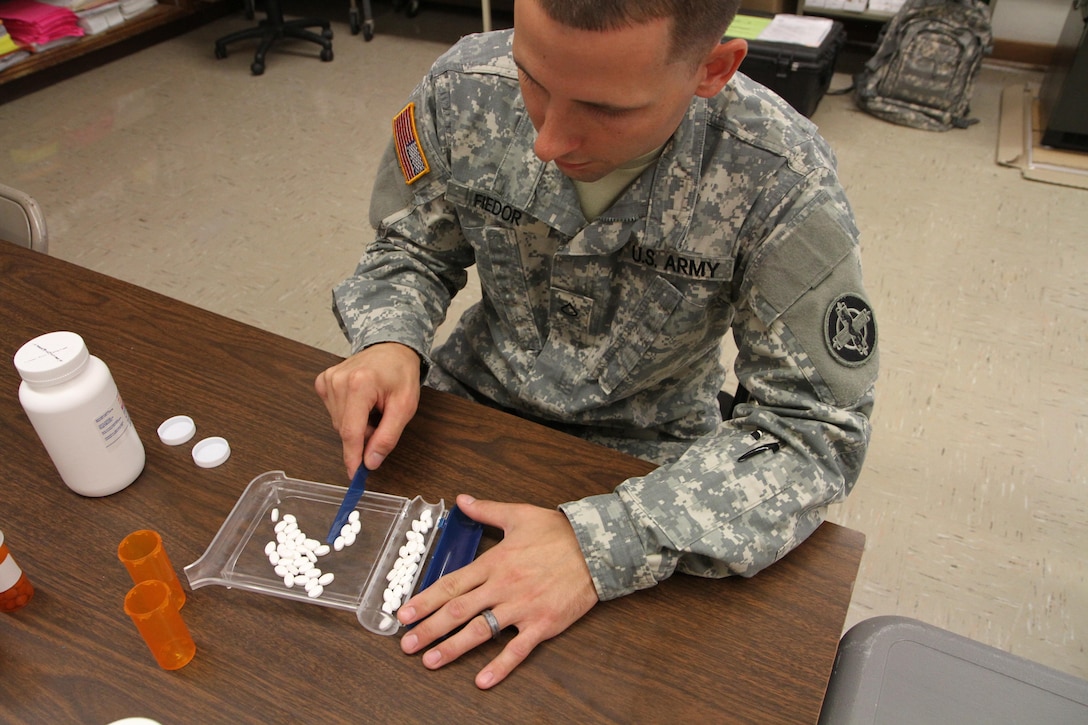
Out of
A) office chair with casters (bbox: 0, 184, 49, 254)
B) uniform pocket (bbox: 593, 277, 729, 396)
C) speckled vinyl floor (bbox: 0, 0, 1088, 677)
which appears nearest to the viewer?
uniform pocket (bbox: 593, 277, 729, 396)

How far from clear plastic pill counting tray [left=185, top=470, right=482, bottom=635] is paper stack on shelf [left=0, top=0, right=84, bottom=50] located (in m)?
3.51

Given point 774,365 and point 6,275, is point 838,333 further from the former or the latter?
point 6,275

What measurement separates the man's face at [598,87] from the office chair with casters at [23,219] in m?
0.88

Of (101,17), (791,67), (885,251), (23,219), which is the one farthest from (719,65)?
(101,17)

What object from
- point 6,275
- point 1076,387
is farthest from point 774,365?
point 1076,387

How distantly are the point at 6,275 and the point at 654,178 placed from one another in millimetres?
907

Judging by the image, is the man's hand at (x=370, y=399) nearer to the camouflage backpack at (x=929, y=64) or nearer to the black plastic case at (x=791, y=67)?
the black plastic case at (x=791, y=67)

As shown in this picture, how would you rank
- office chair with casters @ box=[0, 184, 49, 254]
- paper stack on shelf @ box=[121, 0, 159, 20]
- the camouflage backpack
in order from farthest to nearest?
paper stack on shelf @ box=[121, 0, 159, 20] → the camouflage backpack → office chair with casters @ box=[0, 184, 49, 254]

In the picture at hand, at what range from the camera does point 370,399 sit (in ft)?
2.85

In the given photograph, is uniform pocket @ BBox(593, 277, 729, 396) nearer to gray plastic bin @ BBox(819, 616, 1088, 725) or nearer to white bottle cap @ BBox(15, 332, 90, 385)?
gray plastic bin @ BBox(819, 616, 1088, 725)

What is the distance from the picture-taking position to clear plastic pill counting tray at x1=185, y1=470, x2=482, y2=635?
733 millimetres

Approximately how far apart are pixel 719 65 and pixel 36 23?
3.63 metres

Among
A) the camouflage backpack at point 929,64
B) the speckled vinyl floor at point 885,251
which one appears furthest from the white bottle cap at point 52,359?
the camouflage backpack at point 929,64

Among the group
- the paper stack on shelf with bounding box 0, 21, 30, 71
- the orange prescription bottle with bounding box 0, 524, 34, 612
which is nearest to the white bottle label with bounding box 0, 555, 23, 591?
the orange prescription bottle with bounding box 0, 524, 34, 612
